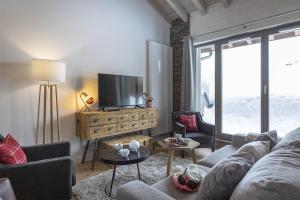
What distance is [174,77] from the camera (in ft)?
16.3

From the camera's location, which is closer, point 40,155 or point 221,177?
point 221,177

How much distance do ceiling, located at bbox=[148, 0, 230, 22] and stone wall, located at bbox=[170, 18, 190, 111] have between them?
164 mm

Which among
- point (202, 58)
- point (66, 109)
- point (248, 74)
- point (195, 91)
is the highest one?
point (202, 58)

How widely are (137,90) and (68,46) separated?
144 centimetres

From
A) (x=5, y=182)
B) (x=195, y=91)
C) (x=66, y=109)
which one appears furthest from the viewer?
(x=195, y=91)

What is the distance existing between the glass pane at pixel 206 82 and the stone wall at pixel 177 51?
1.39 ft

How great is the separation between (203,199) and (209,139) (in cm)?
246

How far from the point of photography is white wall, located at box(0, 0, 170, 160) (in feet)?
9.07

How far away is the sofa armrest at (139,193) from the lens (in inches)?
48.6

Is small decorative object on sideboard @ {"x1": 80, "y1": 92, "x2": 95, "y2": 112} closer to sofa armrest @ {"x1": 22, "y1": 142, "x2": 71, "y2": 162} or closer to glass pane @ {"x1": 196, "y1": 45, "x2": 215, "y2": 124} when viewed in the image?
sofa armrest @ {"x1": 22, "y1": 142, "x2": 71, "y2": 162}

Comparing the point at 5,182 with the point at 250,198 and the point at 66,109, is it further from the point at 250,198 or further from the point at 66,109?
the point at 66,109

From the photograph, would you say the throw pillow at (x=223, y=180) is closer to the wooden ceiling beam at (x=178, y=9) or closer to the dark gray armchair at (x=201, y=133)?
the dark gray armchair at (x=201, y=133)

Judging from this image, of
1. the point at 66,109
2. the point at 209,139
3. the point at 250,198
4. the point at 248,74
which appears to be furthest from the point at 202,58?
the point at 250,198

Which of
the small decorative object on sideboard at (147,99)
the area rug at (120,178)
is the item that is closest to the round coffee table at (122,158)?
the area rug at (120,178)
